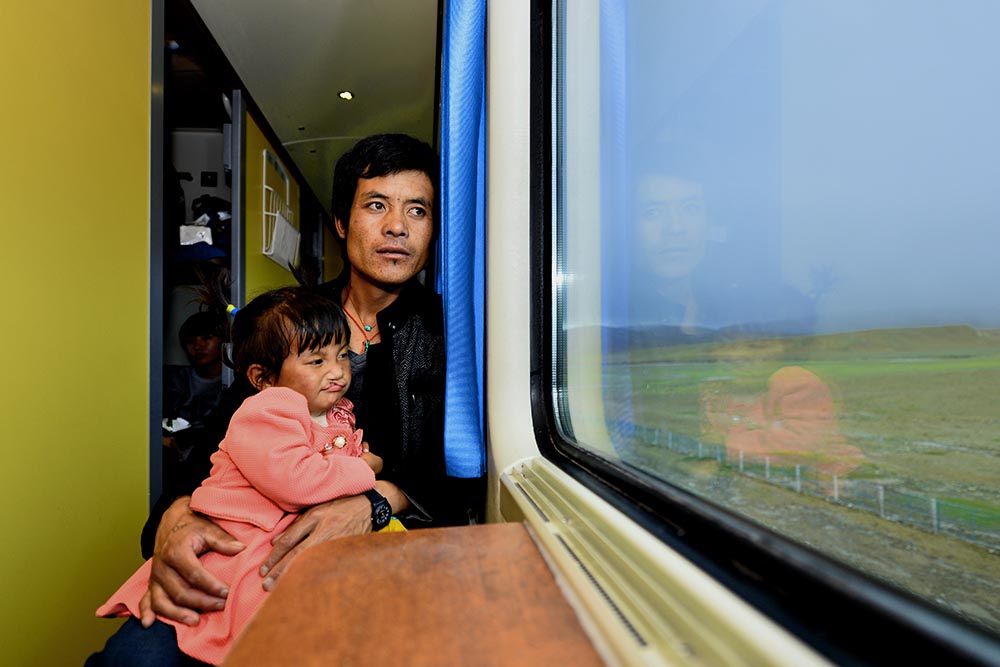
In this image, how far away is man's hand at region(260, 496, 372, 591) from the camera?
0.96 m

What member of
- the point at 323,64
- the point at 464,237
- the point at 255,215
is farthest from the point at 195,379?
the point at 464,237

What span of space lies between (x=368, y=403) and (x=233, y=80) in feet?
8.31

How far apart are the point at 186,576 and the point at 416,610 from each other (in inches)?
29.4

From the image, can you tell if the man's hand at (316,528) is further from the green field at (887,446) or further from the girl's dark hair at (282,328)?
the green field at (887,446)

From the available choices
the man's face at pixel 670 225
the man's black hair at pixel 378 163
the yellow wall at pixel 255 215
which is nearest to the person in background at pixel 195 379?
the yellow wall at pixel 255 215

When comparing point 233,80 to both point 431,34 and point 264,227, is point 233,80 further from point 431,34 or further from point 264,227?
point 431,34

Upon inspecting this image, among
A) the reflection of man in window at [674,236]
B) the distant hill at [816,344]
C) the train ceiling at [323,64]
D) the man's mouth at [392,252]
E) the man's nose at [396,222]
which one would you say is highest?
the train ceiling at [323,64]

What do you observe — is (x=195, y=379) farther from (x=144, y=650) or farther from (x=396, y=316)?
(x=144, y=650)

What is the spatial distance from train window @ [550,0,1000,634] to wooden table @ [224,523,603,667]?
177 millimetres

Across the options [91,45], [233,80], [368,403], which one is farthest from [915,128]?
[233,80]

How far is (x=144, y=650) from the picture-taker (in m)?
0.94

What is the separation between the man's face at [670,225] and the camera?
66 cm

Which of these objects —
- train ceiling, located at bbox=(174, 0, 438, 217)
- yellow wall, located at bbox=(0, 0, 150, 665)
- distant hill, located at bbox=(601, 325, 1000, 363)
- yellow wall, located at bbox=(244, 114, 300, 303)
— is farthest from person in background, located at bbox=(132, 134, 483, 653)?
yellow wall, located at bbox=(244, 114, 300, 303)

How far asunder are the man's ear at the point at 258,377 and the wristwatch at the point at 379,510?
316 millimetres
